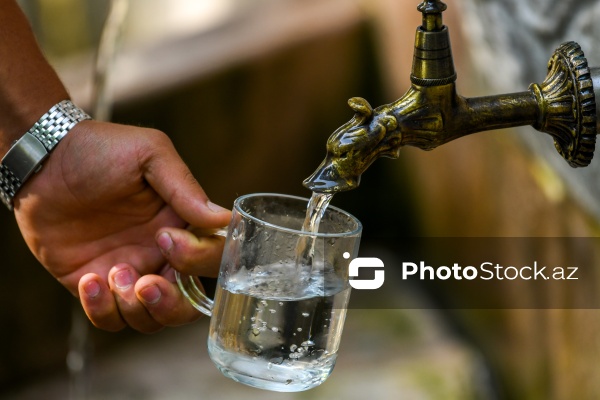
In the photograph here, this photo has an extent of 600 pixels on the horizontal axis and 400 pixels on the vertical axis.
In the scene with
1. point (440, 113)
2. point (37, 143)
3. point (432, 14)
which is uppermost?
point (432, 14)

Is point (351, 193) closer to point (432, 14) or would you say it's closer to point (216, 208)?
point (216, 208)

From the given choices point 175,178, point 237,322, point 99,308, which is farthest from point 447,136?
point 99,308

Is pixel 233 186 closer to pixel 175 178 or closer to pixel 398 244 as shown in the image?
pixel 398 244

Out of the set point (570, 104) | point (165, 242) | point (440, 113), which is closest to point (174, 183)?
point (165, 242)

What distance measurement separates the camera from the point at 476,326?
10.1 ft

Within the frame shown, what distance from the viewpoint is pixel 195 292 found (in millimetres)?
1532

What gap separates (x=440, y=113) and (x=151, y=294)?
615 mm

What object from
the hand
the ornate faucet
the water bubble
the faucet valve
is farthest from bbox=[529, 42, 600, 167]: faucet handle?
the hand

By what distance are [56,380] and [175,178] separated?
5.31ft

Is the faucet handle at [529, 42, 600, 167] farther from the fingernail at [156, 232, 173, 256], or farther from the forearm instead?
the forearm

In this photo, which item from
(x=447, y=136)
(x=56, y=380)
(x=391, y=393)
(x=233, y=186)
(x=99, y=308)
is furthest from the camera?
(x=233, y=186)

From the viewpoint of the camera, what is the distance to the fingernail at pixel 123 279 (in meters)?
1.63

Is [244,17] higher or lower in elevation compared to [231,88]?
higher

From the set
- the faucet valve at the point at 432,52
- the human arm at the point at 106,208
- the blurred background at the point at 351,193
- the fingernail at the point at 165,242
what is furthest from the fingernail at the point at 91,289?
the blurred background at the point at 351,193
